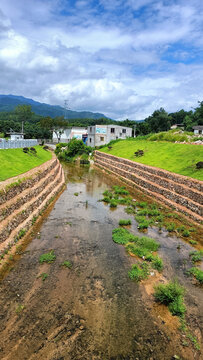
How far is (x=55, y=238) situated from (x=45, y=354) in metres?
8.14

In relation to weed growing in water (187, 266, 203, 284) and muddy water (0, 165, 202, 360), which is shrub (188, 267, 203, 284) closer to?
weed growing in water (187, 266, 203, 284)

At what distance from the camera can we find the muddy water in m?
7.26

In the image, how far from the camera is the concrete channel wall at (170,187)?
1975cm

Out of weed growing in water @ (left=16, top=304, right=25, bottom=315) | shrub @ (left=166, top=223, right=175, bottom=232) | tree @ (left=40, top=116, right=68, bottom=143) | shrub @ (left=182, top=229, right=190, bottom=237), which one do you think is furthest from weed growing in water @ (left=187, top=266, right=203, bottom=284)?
tree @ (left=40, top=116, right=68, bottom=143)

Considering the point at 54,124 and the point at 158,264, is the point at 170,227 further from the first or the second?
the point at 54,124

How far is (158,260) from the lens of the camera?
1222 cm

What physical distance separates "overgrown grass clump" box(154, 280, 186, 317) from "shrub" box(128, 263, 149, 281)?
142cm

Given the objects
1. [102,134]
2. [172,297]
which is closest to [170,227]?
[172,297]

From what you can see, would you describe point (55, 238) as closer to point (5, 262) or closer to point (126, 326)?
point (5, 262)

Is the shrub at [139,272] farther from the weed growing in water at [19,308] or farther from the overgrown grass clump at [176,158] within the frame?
the overgrown grass clump at [176,158]

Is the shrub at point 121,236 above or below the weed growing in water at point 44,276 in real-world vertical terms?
above

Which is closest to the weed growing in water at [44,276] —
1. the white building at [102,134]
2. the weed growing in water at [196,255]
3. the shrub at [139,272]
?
the shrub at [139,272]

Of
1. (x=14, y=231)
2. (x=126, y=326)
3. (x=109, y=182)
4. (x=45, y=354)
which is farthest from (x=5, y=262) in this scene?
(x=109, y=182)

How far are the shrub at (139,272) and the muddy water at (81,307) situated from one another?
1.04 feet
